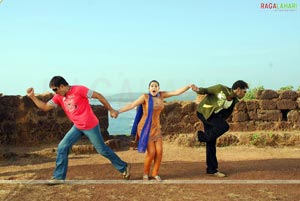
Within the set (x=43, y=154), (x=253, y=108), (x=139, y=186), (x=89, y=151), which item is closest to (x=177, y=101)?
(x=253, y=108)

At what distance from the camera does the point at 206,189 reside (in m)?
5.66

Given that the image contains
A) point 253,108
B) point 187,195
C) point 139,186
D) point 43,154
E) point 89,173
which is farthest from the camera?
point 253,108

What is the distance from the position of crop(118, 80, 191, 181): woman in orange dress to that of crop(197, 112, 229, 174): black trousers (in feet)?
2.89

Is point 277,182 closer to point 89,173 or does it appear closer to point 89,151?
→ point 89,173

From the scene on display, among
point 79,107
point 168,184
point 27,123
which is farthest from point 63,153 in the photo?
point 27,123

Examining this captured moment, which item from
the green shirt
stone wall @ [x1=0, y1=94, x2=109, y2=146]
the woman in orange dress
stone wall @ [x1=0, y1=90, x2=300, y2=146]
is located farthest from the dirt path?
stone wall @ [x1=0, y1=90, x2=300, y2=146]

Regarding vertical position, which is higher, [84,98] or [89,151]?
[84,98]

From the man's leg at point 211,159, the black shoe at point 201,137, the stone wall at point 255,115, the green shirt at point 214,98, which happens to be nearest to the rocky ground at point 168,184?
the man's leg at point 211,159

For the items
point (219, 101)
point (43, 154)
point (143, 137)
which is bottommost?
point (43, 154)

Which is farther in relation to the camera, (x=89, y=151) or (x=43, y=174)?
(x=89, y=151)

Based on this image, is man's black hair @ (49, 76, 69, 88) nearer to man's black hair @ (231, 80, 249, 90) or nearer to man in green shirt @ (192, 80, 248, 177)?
man in green shirt @ (192, 80, 248, 177)

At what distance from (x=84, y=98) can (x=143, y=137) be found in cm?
110

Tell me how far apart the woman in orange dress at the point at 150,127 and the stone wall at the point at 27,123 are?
636 centimetres

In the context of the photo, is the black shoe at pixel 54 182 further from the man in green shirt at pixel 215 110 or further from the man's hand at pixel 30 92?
the man in green shirt at pixel 215 110
